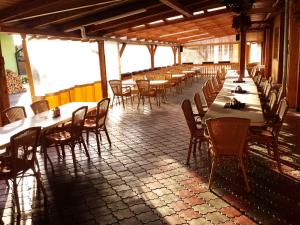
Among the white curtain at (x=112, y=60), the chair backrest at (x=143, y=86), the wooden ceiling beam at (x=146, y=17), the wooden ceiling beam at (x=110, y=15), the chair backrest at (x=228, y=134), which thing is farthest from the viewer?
the white curtain at (x=112, y=60)

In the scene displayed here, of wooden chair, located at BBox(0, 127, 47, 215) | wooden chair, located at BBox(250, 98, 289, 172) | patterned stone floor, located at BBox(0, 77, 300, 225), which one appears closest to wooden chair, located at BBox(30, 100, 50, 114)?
patterned stone floor, located at BBox(0, 77, 300, 225)

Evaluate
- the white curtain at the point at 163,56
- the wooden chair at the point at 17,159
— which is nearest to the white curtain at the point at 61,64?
the wooden chair at the point at 17,159

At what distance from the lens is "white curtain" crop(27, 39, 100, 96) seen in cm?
654

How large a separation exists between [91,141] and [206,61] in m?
16.5

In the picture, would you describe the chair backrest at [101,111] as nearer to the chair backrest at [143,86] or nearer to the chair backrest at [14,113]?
the chair backrest at [14,113]

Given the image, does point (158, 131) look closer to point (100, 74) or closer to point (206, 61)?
point (100, 74)

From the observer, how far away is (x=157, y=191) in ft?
10.9

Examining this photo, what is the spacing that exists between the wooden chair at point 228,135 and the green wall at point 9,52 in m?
15.3

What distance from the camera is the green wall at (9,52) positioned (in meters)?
15.5

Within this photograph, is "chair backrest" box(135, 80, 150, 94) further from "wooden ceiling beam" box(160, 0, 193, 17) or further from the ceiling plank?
the ceiling plank

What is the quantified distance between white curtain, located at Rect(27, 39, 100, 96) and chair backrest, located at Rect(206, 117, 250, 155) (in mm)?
4726

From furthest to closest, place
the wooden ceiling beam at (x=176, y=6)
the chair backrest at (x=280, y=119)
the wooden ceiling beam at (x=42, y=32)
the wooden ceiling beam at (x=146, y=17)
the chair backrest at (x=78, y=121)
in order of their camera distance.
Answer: the wooden ceiling beam at (x=146, y=17) → the wooden ceiling beam at (x=176, y=6) → the wooden ceiling beam at (x=42, y=32) → the chair backrest at (x=78, y=121) → the chair backrest at (x=280, y=119)

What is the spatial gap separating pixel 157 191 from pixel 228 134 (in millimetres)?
1043

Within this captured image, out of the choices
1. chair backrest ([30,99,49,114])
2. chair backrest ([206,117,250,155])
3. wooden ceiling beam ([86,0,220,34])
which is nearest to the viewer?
chair backrest ([206,117,250,155])
